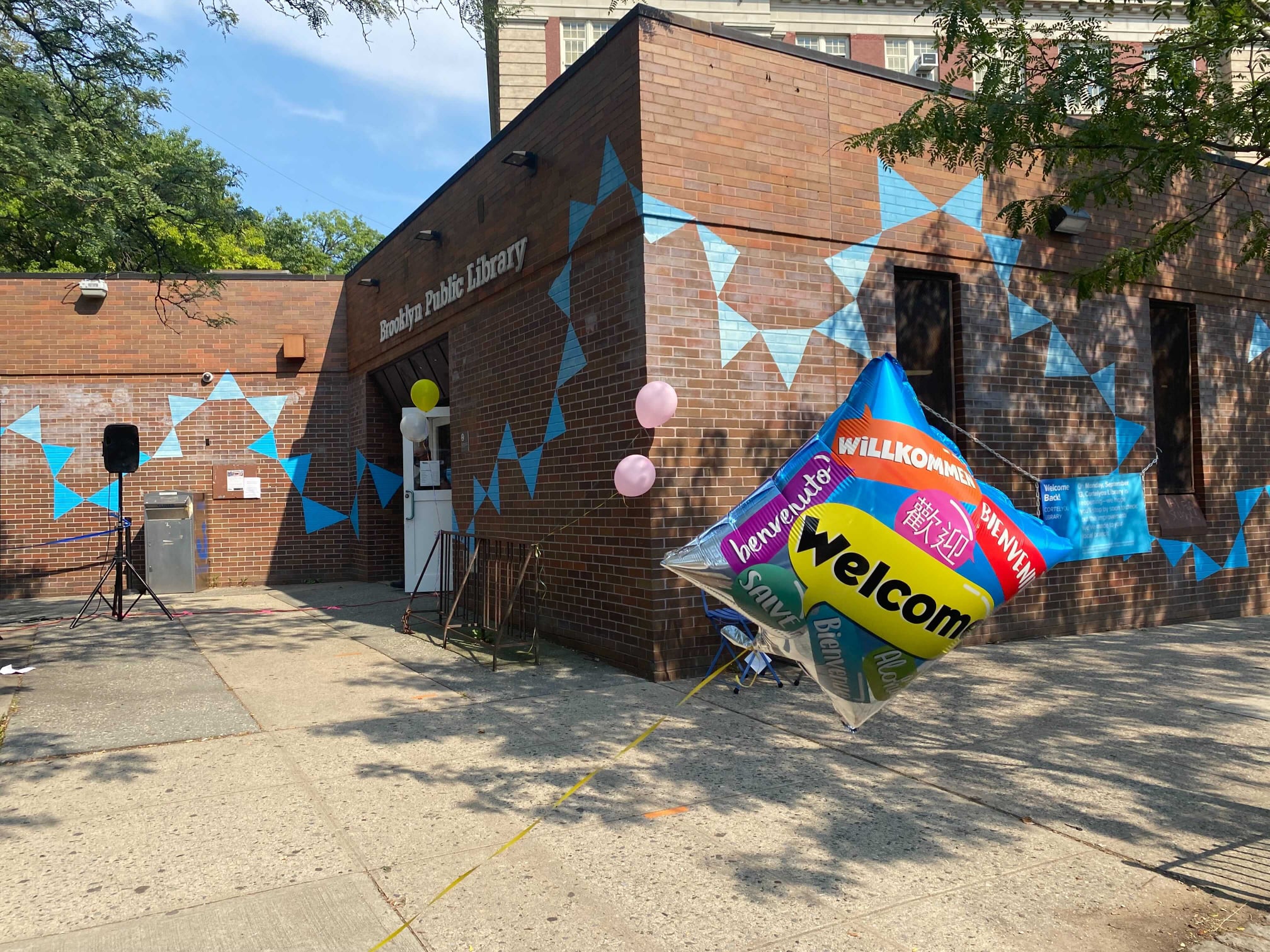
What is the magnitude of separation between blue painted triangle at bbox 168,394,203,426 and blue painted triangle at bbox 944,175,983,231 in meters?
12.0

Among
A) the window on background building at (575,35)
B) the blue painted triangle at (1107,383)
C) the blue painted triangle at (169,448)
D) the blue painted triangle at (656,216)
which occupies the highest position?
the window on background building at (575,35)

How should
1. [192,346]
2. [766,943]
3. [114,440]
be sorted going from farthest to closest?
[192,346] < [114,440] < [766,943]

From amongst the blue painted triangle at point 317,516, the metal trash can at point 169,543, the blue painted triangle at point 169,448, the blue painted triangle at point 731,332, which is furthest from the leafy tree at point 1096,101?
the blue painted triangle at point 169,448

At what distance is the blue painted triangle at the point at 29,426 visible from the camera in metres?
14.9

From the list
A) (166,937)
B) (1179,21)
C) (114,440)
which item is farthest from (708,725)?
(1179,21)

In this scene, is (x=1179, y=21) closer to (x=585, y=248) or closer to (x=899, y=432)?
(x=585, y=248)

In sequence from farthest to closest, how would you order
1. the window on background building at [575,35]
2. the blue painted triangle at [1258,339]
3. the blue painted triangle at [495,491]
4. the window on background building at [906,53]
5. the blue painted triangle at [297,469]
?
the window on background building at [906,53] < the window on background building at [575,35] < the blue painted triangle at [297,469] < the blue painted triangle at [1258,339] < the blue painted triangle at [495,491]

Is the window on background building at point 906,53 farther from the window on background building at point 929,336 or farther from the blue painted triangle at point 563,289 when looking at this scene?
the blue painted triangle at point 563,289

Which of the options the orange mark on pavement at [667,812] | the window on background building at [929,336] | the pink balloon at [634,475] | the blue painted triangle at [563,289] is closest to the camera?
the orange mark on pavement at [667,812]

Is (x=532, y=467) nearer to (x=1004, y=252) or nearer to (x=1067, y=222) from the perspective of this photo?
(x=1004, y=252)

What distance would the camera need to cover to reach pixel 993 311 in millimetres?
9430

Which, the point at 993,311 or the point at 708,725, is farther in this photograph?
the point at 993,311

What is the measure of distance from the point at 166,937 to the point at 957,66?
822cm

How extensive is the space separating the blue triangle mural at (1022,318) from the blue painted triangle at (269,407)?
11.5 meters
